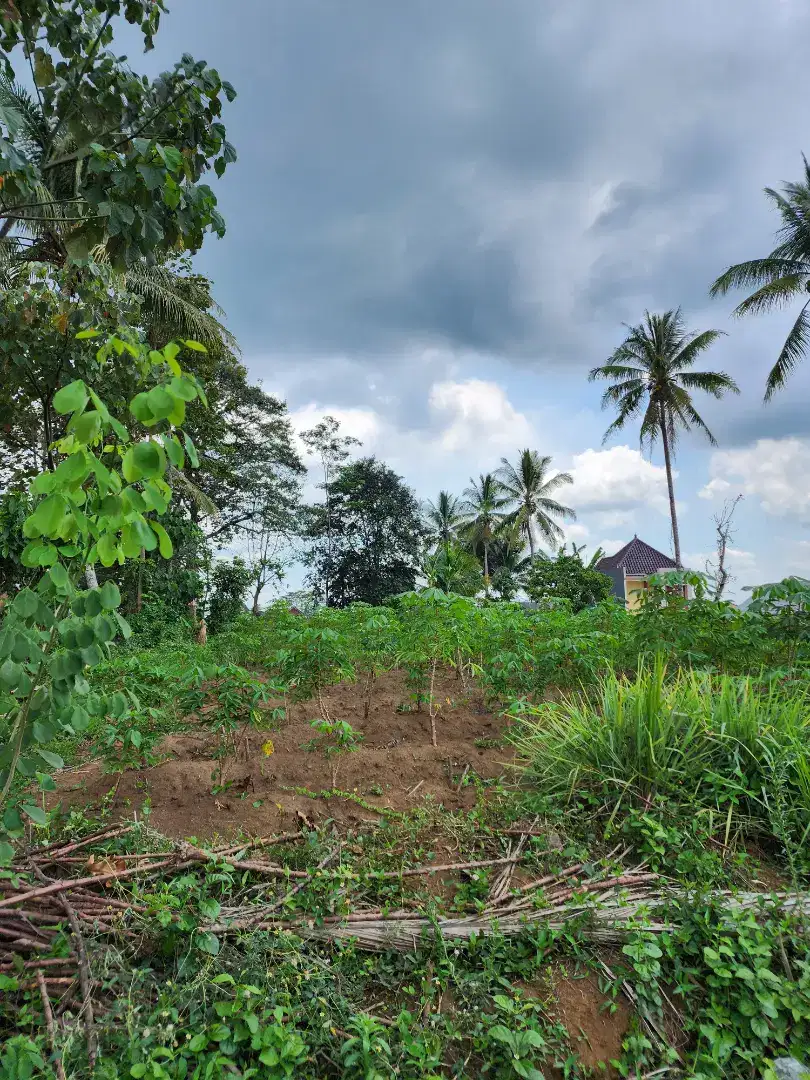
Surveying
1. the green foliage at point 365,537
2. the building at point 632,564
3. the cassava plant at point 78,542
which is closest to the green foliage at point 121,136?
the cassava plant at point 78,542

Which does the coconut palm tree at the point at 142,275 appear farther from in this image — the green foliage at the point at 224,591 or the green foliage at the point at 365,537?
the green foliage at the point at 365,537

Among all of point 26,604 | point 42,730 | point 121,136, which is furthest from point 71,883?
point 121,136

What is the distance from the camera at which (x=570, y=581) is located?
16703 millimetres

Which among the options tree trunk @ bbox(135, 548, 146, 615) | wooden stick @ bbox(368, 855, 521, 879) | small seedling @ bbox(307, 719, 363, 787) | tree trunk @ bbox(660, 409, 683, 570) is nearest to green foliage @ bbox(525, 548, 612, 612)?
tree trunk @ bbox(660, 409, 683, 570)

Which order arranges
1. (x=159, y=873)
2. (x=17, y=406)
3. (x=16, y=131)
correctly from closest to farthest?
(x=159, y=873)
(x=16, y=131)
(x=17, y=406)

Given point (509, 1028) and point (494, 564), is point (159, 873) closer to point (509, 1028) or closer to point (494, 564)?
point (509, 1028)

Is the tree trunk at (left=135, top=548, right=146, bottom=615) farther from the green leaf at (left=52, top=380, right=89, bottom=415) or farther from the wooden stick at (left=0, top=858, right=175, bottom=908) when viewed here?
the green leaf at (left=52, top=380, right=89, bottom=415)

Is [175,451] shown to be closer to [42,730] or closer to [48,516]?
[48,516]

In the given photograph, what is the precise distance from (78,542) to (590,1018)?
2.00 metres

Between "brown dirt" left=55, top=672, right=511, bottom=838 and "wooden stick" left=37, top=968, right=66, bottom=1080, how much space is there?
0.84 m

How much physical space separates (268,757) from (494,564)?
28.4 m

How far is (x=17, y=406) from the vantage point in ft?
16.6

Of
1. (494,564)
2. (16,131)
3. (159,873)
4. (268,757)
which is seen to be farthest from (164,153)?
(494,564)

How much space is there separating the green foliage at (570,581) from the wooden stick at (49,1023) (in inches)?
593
